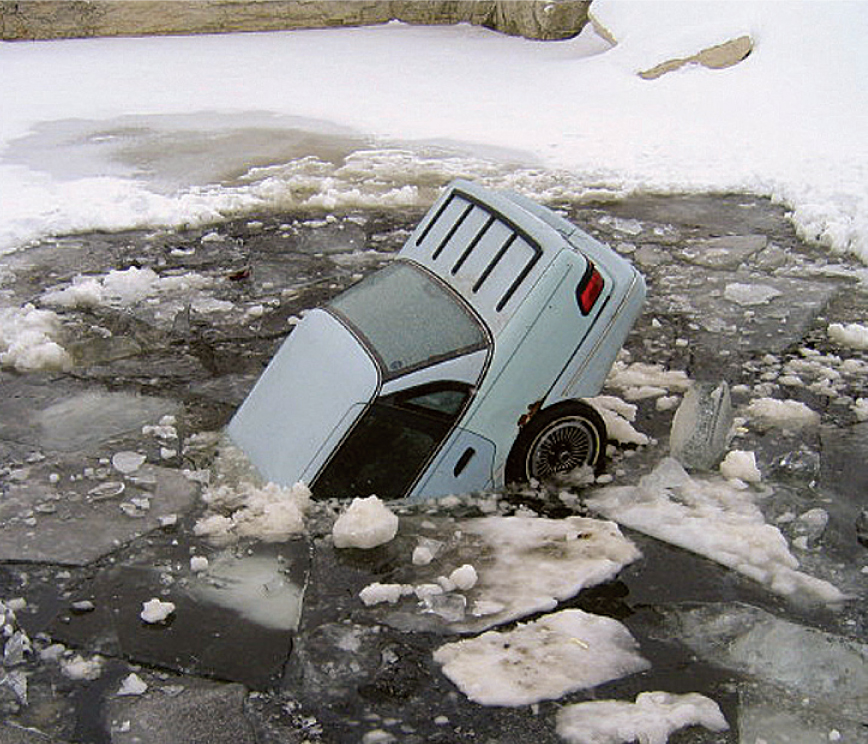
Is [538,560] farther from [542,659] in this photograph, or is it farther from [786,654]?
[786,654]

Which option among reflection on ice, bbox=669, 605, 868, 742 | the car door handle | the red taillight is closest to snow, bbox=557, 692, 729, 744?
reflection on ice, bbox=669, 605, 868, 742

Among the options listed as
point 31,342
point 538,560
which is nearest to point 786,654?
point 538,560

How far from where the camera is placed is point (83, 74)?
1187 cm

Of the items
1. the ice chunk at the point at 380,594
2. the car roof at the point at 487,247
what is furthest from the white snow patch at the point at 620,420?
the ice chunk at the point at 380,594

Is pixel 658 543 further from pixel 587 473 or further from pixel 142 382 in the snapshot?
pixel 142 382

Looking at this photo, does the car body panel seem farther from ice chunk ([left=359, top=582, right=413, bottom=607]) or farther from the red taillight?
the red taillight

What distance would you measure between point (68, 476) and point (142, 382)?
37.8 inches

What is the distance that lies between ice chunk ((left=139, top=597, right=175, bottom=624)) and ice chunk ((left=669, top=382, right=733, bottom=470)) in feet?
7.10

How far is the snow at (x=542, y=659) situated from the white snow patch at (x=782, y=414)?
5.75 feet

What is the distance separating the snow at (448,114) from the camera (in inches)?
320

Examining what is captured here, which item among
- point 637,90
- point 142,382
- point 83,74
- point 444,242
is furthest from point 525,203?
point 83,74

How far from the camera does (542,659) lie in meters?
3.38

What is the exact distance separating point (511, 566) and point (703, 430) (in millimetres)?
1185

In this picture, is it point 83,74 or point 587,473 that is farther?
point 83,74
